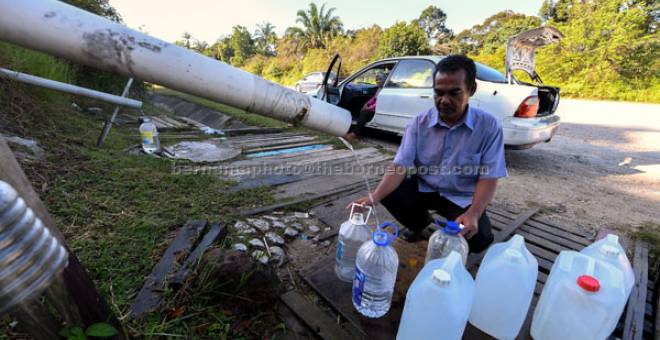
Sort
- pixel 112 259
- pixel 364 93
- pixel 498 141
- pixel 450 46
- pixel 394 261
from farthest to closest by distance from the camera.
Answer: pixel 450 46 → pixel 364 93 → pixel 498 141 → pixel 112 259 → pixel 394 261

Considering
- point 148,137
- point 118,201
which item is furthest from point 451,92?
point 148,137

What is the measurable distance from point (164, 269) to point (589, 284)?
81.6 inches

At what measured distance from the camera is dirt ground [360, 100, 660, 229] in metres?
3.01

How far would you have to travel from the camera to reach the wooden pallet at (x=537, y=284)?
4.64ft

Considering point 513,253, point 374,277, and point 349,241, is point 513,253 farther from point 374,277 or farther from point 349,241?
point 349,241

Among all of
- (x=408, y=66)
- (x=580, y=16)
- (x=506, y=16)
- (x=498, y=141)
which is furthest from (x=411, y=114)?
(x=506, y=16)

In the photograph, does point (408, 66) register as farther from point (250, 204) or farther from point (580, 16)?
point (580, 16)

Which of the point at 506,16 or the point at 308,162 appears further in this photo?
the point at 506,16

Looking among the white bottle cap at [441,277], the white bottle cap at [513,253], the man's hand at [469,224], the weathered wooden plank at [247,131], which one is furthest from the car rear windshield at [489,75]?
the weathered wooden plank at [247,131]

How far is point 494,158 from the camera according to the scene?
68.9 inches

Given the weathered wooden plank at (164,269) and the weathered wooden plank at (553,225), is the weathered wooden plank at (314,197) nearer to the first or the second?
the weathered wooden plank at (164,269)

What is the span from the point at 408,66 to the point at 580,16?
17.3m

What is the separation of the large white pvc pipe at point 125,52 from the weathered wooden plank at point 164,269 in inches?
44.0

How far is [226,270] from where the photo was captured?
148 cm
